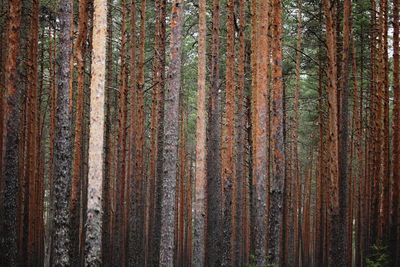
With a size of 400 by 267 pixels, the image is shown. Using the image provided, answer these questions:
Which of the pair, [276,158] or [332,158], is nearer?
[276,158]

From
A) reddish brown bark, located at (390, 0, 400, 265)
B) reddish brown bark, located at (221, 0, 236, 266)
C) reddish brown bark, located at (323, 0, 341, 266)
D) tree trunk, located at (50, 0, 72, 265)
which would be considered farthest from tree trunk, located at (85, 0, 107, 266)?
reddish brown bark, located at (390, 0, 400, 265)

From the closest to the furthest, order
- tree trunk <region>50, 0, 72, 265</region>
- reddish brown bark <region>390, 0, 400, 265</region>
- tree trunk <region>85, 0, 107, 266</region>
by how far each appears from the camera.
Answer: tree trunk <region>85, 0, 107, 266</region> → tree trunk <region>50, 0, 72, 265</region> → reddish brown bark <region>390, 0, 400, 265</region>

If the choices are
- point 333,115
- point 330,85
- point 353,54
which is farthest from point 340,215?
point 353,54

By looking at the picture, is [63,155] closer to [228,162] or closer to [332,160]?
[228,162]

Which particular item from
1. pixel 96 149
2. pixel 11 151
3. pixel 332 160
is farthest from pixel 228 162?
pixel 11 151

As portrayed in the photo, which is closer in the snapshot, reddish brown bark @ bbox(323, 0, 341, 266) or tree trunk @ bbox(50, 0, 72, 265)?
tree trunk @ bbox(50, 0, 72, 265)

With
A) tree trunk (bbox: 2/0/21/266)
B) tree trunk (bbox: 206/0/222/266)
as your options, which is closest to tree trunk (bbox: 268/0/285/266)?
tree trunk (bbox: 206/0/222/266)

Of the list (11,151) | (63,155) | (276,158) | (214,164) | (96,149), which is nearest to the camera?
(96,149)

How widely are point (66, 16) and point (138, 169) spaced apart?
6634mm

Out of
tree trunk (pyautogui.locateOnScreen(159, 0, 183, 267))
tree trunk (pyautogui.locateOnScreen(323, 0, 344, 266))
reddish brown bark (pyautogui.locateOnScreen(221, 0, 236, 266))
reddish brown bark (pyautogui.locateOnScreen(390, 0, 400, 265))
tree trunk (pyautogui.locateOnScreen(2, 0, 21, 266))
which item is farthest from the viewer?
reddish brown bark (pyautogui.locateOnScreen(390, 0, 400, 265))

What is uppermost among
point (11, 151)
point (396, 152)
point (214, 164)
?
point (396, 152)

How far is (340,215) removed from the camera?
12.1 meters

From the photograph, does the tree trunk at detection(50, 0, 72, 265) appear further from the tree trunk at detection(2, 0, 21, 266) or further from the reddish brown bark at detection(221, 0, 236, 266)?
the reddish brown bark at detection(221, 0, 236, 266)

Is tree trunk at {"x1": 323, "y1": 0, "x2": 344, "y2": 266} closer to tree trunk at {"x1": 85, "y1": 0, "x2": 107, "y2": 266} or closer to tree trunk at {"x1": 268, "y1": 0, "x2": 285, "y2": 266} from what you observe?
tree trunk at {"x1": 268, "y1": 0, "x2": 285, "y2": 266}
